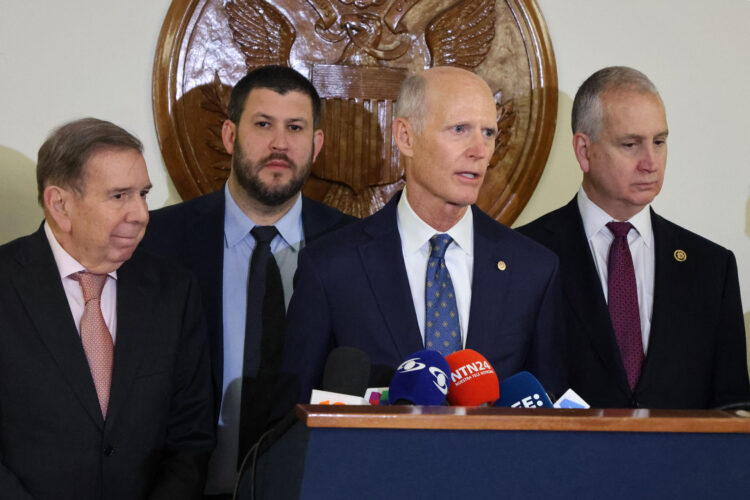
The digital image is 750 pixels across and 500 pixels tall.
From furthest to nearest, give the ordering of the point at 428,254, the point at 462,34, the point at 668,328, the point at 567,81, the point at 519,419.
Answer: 1. the point at 567,81
2. the point at 462,34
3. the point at 668,328
4. the point at 428,254
5. the point at 519,419

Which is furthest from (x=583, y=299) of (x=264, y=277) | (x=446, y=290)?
(x=264, y=277)

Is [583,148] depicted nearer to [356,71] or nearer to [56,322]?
[356,71]

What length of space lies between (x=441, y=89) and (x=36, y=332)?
1169 millimetres

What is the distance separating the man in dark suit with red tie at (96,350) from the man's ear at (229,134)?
0.71 meters

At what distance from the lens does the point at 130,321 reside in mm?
2371

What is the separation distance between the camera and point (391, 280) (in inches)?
95.3

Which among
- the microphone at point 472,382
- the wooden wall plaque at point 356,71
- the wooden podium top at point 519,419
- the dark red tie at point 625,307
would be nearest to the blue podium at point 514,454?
the wooden podium top at point 519,419

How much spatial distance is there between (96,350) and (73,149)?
1.61 feet

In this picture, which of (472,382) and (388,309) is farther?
(388,309)

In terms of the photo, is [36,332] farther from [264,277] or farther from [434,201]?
[434,201]

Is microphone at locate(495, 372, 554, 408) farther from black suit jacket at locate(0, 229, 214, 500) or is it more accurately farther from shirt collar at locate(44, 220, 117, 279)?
shirt collar at locate(44, 220, 117, 279)

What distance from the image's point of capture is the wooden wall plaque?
3334mm

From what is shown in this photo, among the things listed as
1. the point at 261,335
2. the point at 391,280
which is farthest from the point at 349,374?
the point at 261,335

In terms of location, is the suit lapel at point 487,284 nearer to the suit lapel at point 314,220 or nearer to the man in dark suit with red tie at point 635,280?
the man in dark suit with red tie at point 635,280
